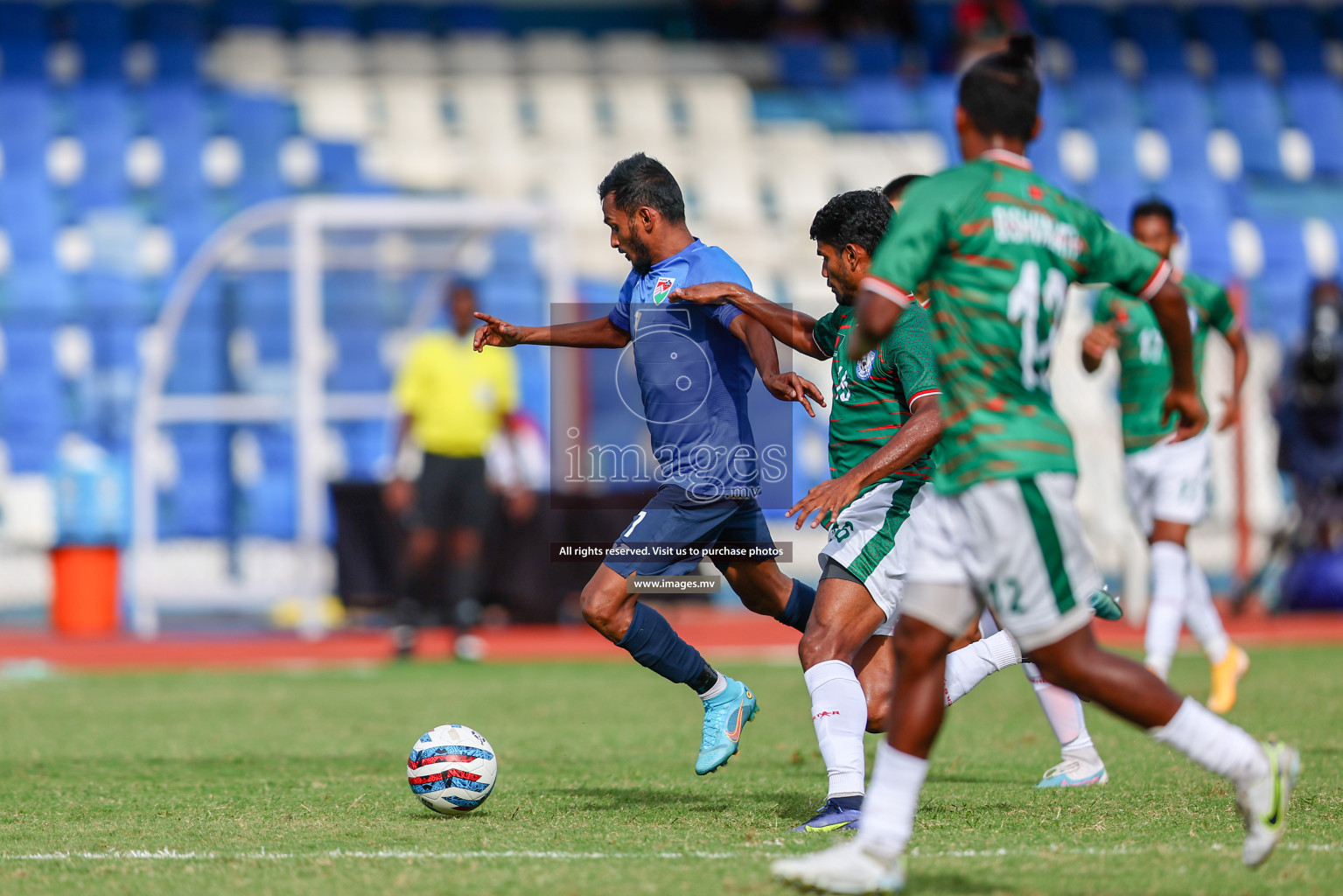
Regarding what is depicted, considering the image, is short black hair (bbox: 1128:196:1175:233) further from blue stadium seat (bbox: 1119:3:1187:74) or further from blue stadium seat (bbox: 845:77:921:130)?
blue stadium seat (bbox: 1119:3:1187:74)

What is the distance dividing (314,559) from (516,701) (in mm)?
5147

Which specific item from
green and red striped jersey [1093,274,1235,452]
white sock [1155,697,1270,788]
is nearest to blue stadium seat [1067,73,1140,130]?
green and red striped jersey [1093,274,1235,452]

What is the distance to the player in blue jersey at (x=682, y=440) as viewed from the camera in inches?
211

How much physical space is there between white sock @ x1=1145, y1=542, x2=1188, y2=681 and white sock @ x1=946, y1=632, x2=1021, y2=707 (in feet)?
7.02

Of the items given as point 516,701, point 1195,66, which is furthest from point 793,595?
point 1195,66

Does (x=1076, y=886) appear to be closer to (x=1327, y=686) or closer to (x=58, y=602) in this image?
(x=1327, y=686)

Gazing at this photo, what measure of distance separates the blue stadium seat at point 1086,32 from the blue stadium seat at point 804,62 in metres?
3.42

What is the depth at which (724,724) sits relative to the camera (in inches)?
210

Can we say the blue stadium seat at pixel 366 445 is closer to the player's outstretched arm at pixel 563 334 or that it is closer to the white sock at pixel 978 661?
the player's outstretched arm at pixel 563 334

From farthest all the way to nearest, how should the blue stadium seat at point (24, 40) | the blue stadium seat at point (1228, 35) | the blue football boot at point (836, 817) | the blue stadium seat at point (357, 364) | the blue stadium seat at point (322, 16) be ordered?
the blue stadium seat at point (1228, 35)
the blue stadium seat at point (322, 16)
the blue stadium seat at point (24, 40)
the blue stadium seat at point (357, 364)
the blue football boot at point (836, 817)

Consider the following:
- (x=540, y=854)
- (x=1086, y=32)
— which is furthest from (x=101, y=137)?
(x=540, y=854)

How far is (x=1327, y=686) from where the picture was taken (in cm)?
884

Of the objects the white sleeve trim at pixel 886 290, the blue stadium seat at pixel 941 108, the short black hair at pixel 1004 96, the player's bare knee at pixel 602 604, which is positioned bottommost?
the player's bare knee at pixel 602 604

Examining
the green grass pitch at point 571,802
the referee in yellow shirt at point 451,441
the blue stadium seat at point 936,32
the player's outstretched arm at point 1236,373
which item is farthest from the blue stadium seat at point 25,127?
the player's outstretched arm at point 1236,373
